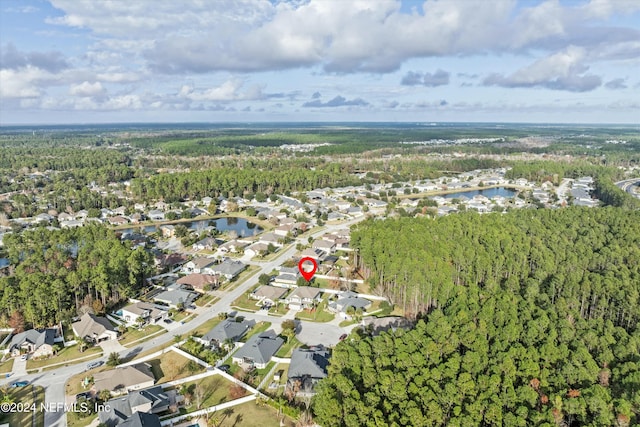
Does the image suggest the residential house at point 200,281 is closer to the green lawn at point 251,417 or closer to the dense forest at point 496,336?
the dense forest at point 496,336

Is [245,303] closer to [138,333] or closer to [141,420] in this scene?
[138,333]

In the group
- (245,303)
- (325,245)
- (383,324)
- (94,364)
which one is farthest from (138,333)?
(325,245)

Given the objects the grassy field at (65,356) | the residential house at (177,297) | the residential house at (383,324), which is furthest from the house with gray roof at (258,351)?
the grassy field at (65,356)

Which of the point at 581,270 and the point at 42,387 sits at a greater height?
the point at 581,270

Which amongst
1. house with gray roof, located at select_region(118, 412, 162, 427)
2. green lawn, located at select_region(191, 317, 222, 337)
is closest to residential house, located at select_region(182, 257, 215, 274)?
green lawn, located at select_region(191, 317, 222, 337)

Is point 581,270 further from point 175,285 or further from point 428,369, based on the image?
point 175,285

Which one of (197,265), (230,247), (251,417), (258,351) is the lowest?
(251,417)

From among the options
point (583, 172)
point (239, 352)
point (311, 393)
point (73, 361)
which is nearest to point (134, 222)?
point (73, 361)
